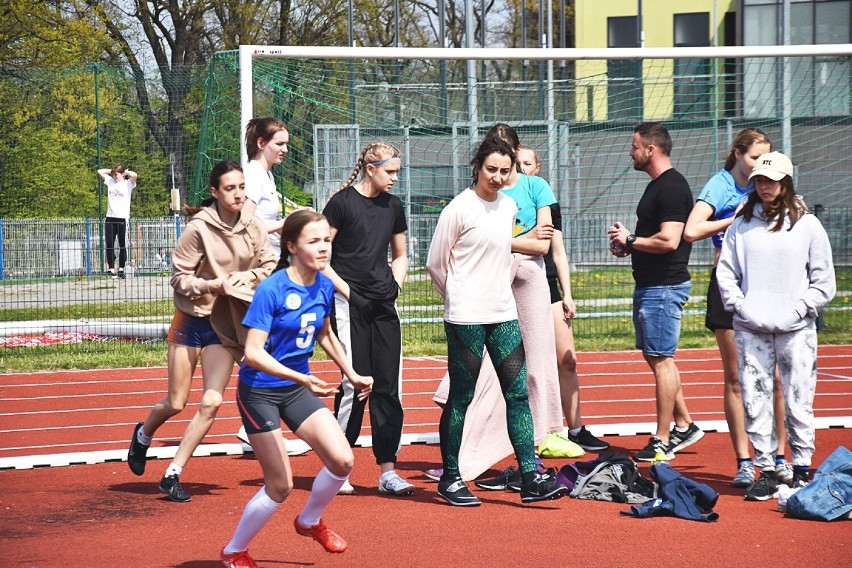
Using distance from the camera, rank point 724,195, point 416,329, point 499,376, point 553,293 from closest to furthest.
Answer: point 499,376, point 724,195, point 553,293, point 416,329

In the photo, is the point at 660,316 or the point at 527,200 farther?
the point at 660,316

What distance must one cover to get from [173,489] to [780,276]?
12.0 feet

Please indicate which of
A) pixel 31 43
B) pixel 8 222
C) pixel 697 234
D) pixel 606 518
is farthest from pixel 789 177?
pixel 31 43

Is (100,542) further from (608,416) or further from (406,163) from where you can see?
(406,163)

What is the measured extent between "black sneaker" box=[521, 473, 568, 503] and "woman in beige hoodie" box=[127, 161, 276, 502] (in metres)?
1.82

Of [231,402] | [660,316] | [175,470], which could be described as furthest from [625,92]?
[175,470]

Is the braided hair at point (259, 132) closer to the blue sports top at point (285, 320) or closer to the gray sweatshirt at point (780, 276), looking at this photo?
the blue sports top at point (285, 320)

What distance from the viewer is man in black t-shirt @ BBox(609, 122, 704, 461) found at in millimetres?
7430

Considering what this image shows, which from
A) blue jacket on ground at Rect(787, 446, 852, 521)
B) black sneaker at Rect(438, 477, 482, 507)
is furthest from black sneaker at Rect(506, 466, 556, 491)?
blue jacket on ground at Rect(787, 446, 852, 521)

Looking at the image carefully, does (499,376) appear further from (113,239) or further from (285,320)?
(113,239)

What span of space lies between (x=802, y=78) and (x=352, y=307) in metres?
10.8

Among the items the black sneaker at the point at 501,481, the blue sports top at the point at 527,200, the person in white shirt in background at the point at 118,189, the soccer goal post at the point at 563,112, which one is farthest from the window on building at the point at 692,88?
the person in white shirt in background at the point at 118,189

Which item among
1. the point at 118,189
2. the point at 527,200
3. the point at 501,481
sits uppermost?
the point at 118,189

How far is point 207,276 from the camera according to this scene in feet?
22.0
